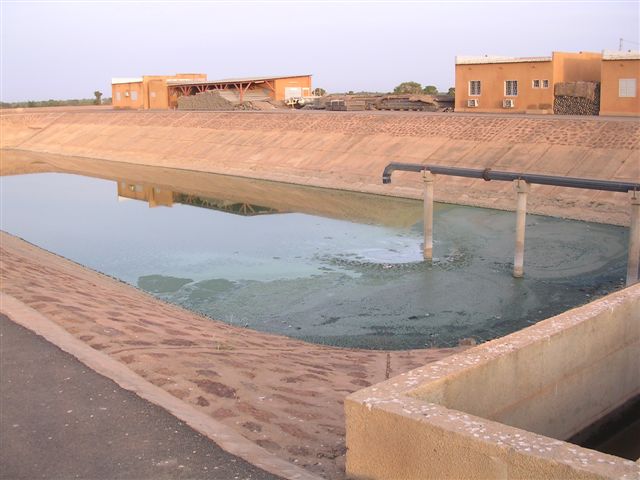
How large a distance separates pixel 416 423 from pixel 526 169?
24790mm

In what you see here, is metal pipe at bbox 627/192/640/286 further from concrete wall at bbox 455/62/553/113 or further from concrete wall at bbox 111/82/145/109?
concrete wall at bbox 111/82/145/109

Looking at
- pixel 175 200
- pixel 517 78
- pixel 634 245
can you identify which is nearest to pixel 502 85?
pixel 517 78

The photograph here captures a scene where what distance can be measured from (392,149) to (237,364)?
2659 centimetres

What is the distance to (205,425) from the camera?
6699mm

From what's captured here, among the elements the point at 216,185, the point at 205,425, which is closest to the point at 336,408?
the point at 205,425

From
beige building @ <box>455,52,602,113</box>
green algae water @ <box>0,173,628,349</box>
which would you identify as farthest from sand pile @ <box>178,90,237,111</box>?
green algae water @ <box>0,173,628,349</box>

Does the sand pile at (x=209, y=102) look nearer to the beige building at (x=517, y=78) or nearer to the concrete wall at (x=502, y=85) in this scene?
the concrete wall at (x=502, y=85)

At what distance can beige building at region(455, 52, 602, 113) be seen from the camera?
125 ft

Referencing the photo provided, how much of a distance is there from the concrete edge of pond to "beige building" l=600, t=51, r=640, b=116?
100ft

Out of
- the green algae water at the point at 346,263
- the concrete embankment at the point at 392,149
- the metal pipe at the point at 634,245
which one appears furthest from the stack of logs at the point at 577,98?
the metal pipe at the point at 634,245

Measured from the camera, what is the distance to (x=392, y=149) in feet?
114

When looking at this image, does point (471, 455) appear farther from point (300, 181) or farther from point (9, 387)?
point (300, 181)

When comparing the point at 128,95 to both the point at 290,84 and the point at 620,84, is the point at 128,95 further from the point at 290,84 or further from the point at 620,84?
the point at 620,84

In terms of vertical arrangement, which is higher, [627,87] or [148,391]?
[627,87]
